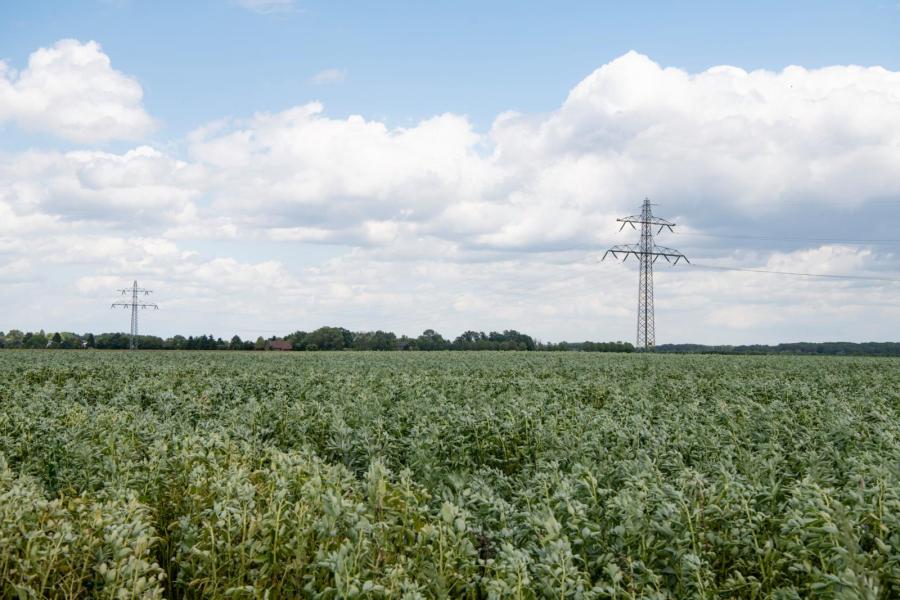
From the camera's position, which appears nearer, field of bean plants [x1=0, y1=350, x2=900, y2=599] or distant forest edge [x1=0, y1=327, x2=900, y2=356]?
field of bean plants [x1=0, y1=350, x2=900, y2=599]

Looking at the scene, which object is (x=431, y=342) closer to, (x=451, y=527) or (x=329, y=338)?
(x=329, y=338)

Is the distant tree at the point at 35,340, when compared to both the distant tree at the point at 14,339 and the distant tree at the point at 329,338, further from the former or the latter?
the distant tree at the point at 329,338

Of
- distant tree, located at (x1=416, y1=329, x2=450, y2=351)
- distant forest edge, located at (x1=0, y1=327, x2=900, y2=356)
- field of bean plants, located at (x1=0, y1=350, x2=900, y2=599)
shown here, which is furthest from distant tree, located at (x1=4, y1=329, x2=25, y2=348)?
field of bean plants, located at (x1=0, y1=350, x2=900, y2=599)

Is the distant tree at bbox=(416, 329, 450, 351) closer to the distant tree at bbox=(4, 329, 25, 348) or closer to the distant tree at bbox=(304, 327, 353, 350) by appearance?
the distant tree at bbox=(304, 327, 353, 350)

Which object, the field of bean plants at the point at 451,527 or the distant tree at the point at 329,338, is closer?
the field of bean plants at the point at 451,527

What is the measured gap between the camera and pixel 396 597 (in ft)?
14.6

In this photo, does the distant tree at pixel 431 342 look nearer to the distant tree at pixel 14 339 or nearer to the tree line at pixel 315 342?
the tree line at pixel 315 342

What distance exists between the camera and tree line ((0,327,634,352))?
3834 inches

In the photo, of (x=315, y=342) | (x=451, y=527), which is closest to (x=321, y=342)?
(x=315, y=342)


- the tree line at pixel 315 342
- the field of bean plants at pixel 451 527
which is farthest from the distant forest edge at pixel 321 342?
the field of bean plants at pixel 451 527

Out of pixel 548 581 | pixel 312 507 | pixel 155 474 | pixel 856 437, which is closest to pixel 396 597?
pixel 548 581

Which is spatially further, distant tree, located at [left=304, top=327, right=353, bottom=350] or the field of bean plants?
distant tree, located at [left=304, top=327, right=353, bottom=350]

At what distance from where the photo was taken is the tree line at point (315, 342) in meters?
97.4

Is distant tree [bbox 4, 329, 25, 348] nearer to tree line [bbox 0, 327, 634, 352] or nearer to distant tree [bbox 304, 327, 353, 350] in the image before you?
tree line [bbox 0, 327, 634, 352]
